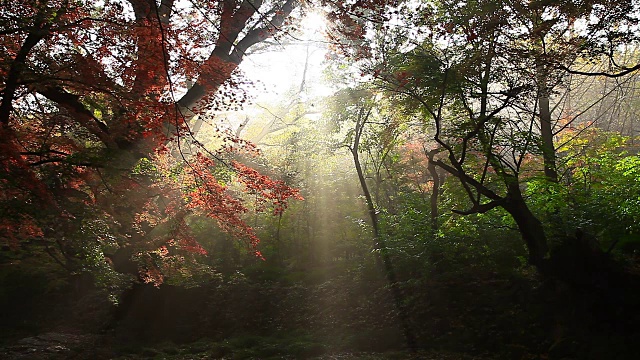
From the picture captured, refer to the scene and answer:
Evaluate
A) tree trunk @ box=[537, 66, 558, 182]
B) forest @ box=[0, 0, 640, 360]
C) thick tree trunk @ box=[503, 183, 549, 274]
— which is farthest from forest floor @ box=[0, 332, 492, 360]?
tree trunk @ box=[537, 66, 558, 182]

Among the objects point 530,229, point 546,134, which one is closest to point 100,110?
point 530,229

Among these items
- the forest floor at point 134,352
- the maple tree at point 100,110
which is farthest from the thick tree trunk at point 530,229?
the maple tree at point 100,110

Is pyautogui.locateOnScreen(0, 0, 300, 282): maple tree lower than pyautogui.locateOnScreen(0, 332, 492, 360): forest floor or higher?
higher

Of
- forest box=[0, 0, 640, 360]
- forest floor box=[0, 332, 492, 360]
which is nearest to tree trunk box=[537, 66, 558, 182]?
forest box=[0, 0, 640, 360]

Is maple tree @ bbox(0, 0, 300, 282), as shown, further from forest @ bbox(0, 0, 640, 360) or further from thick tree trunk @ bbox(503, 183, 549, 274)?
thick tree trunk @ bbox(503, 183, 549, 274)

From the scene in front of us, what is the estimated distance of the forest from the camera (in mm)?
A: 5809

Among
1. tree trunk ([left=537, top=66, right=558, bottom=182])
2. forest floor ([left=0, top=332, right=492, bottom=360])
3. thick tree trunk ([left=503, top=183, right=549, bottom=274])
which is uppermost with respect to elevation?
tree trunk ([left=537, top=66, right=558, bottom=182])

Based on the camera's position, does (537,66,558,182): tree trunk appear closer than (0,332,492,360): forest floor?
Yes

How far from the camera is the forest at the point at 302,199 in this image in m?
5.81

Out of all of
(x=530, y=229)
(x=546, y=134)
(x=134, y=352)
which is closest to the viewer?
(x=530, y=229)

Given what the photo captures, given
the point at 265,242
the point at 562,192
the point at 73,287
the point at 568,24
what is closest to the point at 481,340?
the point at 562,192

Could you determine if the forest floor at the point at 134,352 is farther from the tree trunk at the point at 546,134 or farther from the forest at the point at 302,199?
the tree trunk at the point at 546,134

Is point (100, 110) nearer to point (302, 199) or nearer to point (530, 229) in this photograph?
point (302, 199)

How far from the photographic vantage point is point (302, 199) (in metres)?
9.12
